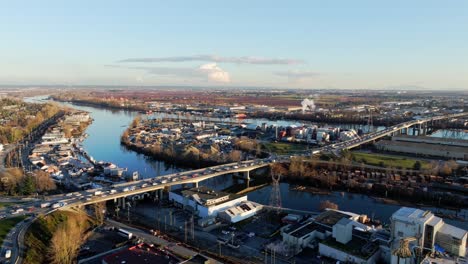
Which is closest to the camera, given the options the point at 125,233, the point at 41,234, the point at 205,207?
the point at 41,234

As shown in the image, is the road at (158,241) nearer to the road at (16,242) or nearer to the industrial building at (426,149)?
the road at (16,242)

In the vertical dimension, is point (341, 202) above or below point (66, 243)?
below

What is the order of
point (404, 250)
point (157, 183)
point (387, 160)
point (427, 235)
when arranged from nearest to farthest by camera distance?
point (404, 250)
point (427, 235)
point (157, 183)
point (387, 160)

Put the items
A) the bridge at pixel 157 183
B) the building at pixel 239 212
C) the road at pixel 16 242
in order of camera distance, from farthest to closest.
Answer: the bridge at pixel 157 183 → the building at pixel 239 212 → the road at pixel 16 242

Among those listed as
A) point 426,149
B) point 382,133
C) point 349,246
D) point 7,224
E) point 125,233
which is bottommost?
point 125,233

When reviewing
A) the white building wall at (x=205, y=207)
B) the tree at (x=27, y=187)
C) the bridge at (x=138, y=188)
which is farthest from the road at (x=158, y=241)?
the tree at (x=27, y=187)

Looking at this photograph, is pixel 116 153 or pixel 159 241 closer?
pixel 159 241

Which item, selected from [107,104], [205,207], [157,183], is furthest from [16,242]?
[107,104]

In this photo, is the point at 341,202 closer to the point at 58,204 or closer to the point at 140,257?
the point at 140,257

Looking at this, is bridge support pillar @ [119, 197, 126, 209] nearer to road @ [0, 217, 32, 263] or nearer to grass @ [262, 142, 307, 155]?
road @ [0, 217, 32, 263]
